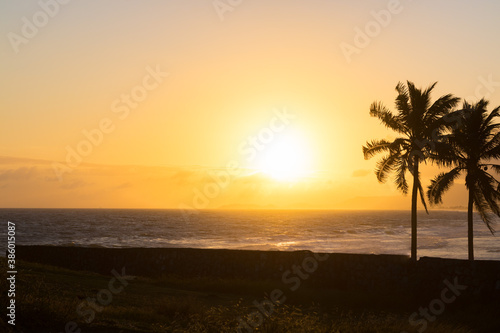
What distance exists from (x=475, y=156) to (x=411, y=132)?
14.9 feet

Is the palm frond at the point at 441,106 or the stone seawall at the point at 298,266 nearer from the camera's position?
the stone seawall at the point at 298,266

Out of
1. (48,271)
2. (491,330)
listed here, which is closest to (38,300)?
(48,271)

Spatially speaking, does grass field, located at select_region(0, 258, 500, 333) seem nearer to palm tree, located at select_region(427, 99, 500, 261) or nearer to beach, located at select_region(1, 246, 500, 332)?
beach, located at select_region(1, 246, 500, 332)

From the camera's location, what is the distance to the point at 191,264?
31.2 meters

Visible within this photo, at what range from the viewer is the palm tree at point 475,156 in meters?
32.2

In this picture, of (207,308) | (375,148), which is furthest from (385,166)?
(207,308)

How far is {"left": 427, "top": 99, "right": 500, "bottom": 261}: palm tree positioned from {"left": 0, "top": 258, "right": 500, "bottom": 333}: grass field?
10349 millimetres

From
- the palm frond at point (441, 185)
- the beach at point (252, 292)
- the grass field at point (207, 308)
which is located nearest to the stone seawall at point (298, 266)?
the beach at point (252, 292)

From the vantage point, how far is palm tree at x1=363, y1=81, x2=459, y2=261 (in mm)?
31312

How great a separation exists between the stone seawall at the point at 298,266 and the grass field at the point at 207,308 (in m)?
0.79

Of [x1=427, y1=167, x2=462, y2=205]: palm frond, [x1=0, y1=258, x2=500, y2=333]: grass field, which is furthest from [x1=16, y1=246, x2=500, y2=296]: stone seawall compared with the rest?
[x1=427, y1=167, x2=462, y2=205]: palm frond

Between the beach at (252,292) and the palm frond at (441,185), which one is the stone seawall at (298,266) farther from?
the palm frond at (441,185)

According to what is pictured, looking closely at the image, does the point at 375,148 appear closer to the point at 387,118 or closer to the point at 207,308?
the point at 387,118

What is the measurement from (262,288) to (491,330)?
10.9 m
